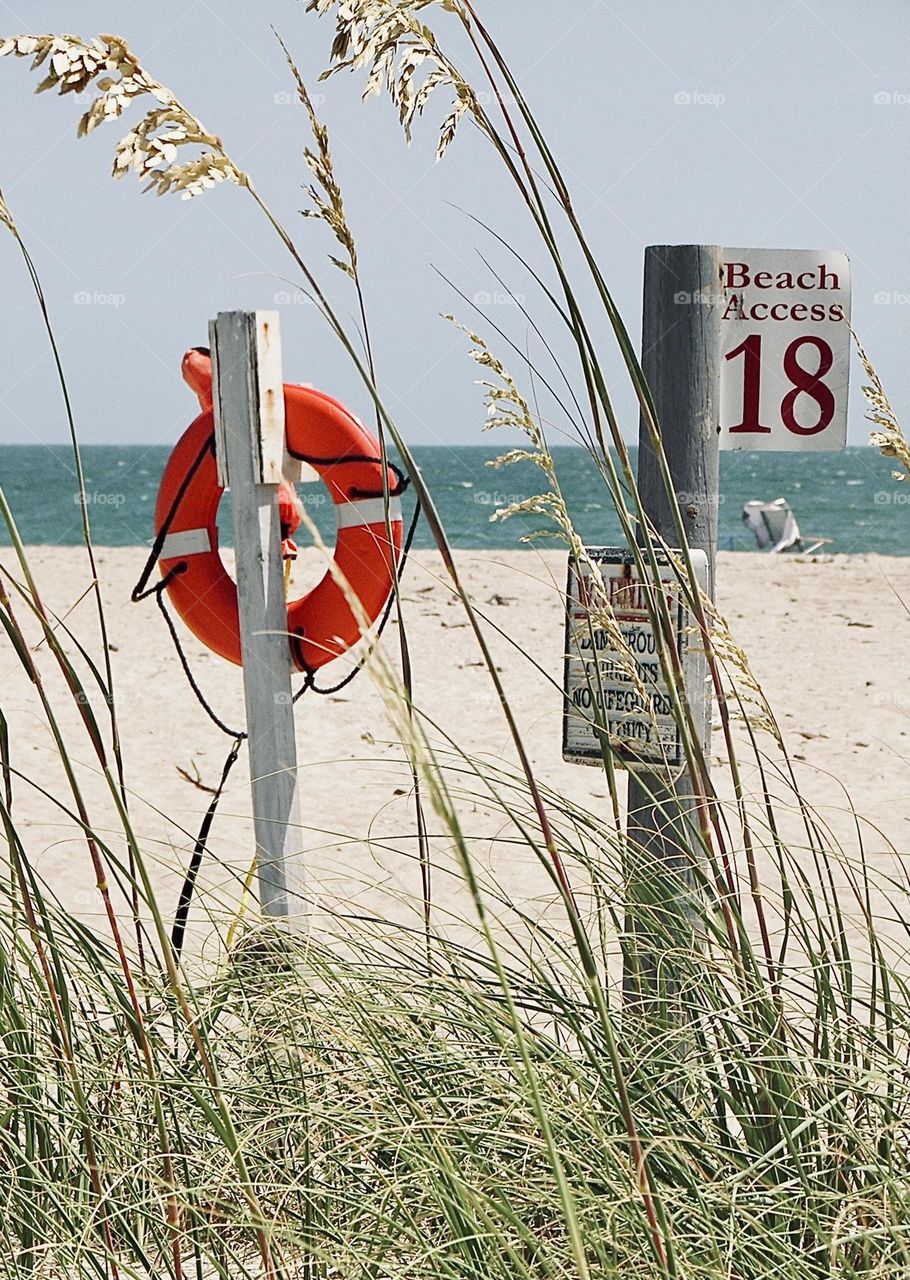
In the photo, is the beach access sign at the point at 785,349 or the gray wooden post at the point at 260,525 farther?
the gray wooden post at the point at 260,525

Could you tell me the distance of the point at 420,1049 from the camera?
1242 mm

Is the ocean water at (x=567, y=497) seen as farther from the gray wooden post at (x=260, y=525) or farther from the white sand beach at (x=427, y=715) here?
the gray wooden post at (x=260, y=525)

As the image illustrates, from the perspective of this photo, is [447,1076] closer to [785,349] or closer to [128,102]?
[128,102]

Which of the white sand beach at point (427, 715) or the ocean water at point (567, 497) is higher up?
the ocean water at point (567, 497)

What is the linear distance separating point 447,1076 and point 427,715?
1.60 meters

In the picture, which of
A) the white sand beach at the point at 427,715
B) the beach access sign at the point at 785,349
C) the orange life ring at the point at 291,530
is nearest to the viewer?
the beach access sign at the point at 785,349

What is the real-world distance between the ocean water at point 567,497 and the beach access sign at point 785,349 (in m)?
13.2

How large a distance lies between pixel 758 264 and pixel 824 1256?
143 centimetres

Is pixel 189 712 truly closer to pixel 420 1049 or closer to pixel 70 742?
pixel 70 742

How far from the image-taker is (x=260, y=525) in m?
2.49

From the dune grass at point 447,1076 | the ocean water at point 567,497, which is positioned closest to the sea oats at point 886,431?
the dune grass at point 447,1076

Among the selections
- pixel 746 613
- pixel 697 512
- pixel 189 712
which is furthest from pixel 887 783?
pixel 746 613

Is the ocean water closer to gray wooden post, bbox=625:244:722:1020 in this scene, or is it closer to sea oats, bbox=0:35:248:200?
gray wooden post, bbox=625:244:722:1020

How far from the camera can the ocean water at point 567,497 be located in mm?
25125
